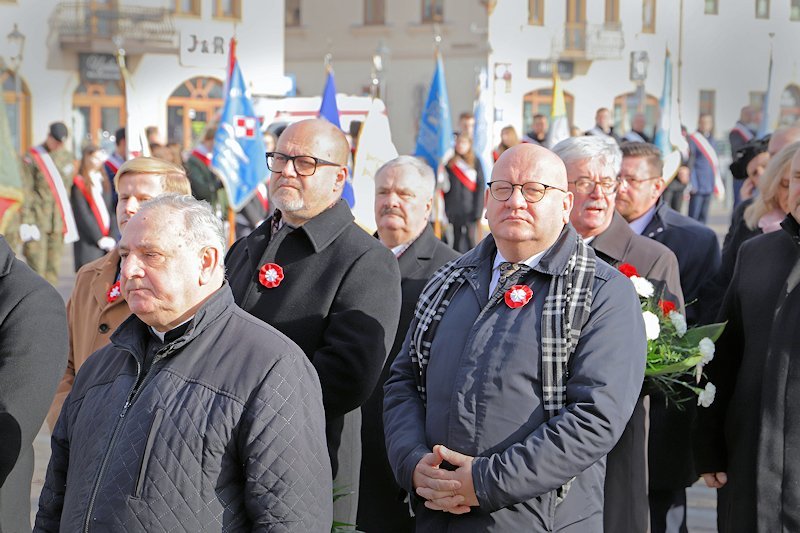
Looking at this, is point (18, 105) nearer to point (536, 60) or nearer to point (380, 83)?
point (380, 83)

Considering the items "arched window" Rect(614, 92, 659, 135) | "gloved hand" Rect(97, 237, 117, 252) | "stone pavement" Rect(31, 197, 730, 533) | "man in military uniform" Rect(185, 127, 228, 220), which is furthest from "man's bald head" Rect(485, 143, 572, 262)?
"arched window" Rect(614, 92, 659, 135)

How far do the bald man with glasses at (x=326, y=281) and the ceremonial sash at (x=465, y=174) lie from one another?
495 inches

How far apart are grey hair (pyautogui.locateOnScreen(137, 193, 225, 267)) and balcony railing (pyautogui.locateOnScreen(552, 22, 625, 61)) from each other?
34.8 m

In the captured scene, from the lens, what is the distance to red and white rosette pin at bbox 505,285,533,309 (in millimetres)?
3416

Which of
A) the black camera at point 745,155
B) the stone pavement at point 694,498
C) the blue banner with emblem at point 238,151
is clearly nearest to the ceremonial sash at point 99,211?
the blue banner with emblem at point 238,151

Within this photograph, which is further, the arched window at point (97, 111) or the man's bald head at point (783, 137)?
the arched window at point (97, 111)

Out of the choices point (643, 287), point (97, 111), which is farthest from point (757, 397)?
point (97, 111)

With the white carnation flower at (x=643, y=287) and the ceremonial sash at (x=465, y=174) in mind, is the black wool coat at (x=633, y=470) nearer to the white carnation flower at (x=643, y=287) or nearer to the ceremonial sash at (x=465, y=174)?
the white carnation flower at (x=643, y=287)

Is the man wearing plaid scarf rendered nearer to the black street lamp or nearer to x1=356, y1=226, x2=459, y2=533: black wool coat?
x1=356, y1=226, x2=459, y2=533: black wool coat

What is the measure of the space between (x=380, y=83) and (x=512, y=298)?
112ft

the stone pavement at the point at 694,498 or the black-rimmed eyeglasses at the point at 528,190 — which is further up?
the black-rimmed eyeglasses at the point at 528,190

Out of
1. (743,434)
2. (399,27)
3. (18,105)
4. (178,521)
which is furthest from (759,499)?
(399,27)

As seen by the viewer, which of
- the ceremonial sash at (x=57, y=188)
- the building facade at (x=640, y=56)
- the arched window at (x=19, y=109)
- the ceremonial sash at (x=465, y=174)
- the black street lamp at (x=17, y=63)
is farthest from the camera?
the arched window at (x=19, y=109)

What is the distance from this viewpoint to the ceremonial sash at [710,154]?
71.3 ft
